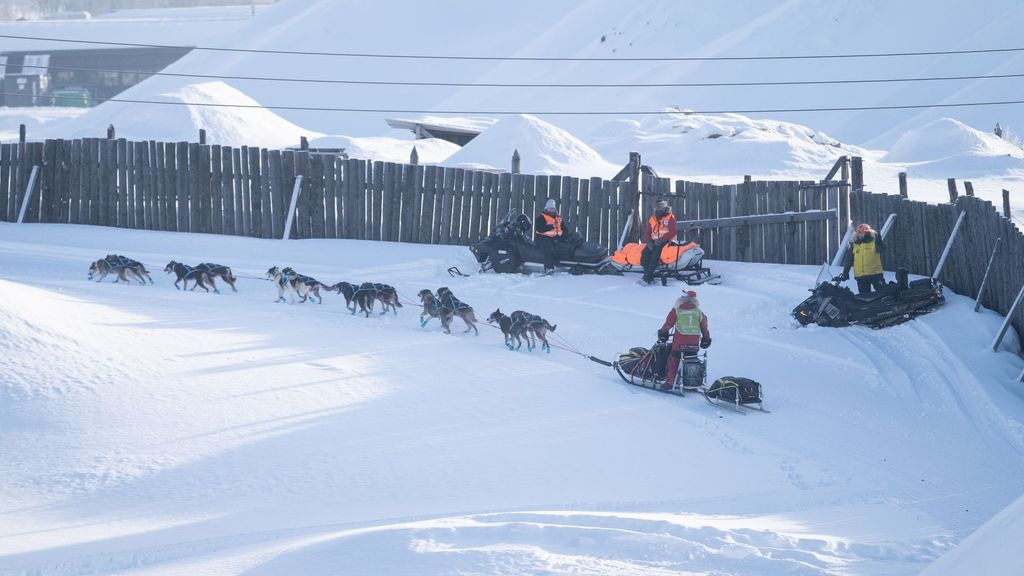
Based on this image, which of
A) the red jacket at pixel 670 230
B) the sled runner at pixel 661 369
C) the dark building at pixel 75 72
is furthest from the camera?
the dark building at pixel 75 72

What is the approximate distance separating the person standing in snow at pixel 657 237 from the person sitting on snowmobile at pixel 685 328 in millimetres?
5331

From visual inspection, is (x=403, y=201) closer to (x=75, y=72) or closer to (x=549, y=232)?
(x=549, y=232)

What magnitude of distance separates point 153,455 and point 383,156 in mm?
25463

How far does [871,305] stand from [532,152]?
52.5 ft

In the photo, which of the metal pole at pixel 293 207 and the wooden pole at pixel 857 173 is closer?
the wooden pole at pixel 857 173

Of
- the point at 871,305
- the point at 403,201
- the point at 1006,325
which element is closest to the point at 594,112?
the point at 403,201

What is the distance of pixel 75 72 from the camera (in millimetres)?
73375

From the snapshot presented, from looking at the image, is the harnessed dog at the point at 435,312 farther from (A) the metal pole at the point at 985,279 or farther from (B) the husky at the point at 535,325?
(A) the metal pole at the point at 985,279

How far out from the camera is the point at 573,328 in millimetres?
15578

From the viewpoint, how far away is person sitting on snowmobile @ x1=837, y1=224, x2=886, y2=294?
50.7 ft

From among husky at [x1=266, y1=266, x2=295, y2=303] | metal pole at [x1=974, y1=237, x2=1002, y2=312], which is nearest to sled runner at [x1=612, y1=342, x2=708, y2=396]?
metal pole at [x1=974, y1=237, x2=1002, y2=312]

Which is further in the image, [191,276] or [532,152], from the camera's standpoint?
[532,152]

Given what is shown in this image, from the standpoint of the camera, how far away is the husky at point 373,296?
15.8 meters

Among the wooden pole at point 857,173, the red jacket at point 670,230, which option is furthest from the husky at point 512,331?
the wooden pole at point 857,173
